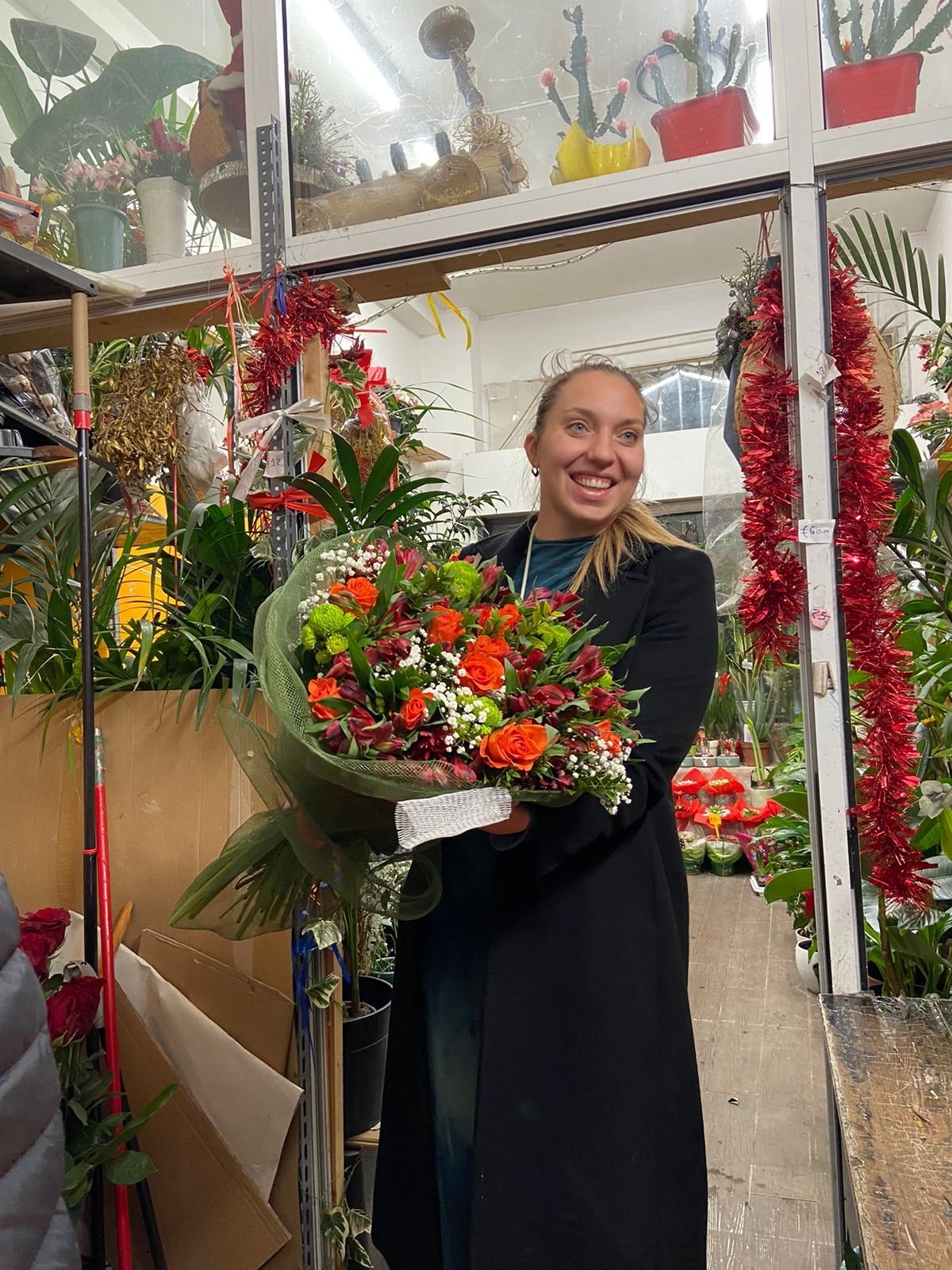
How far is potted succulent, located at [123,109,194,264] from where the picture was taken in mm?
1846

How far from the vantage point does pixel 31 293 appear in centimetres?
160

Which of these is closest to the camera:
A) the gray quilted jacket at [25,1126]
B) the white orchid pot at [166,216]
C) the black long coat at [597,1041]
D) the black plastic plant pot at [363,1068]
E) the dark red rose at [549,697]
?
the gray quilted jacket at [25,1126]

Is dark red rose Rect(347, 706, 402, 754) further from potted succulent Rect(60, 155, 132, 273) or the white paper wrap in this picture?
potted succulent Rect(60, 155, 132, 273)

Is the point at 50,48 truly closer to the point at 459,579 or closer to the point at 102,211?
the point at 102,211

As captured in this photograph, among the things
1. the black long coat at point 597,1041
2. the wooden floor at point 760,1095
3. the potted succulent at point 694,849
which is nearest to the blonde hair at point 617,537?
the black long coat at point 597,1041

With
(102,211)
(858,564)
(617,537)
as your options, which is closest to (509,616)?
(617,537)

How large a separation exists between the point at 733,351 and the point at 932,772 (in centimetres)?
107

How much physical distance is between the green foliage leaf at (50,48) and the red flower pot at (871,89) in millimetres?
1473

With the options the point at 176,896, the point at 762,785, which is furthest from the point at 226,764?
the point at 762,785

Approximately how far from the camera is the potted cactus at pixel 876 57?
1396mm

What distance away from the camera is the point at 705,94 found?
1.49 meters

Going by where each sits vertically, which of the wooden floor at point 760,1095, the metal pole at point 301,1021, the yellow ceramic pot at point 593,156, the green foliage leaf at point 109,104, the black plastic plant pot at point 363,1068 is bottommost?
the wooden floor at point 760,1095

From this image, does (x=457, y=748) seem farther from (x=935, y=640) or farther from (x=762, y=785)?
(x=762, y=785)

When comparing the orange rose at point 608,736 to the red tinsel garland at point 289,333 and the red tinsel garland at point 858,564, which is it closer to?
the red tinsel garland at point 858,564
